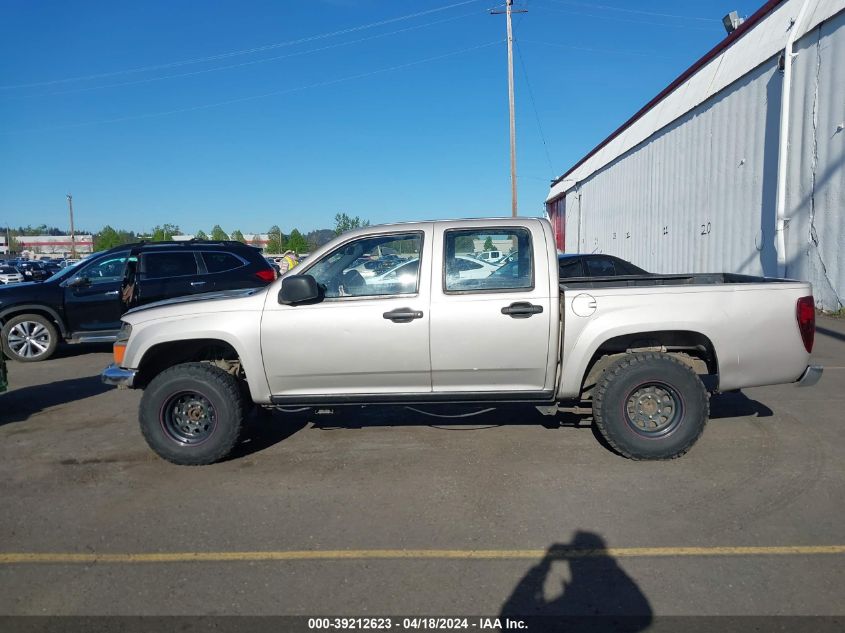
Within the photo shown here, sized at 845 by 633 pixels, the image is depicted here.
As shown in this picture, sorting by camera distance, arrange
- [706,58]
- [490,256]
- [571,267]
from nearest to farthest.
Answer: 1. [490,256]
2. [571,267]
3. [706,58]

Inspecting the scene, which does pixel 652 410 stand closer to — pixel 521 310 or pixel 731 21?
pixel 521 310

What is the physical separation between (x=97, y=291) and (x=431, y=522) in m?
8.73

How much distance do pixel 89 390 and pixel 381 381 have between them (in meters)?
5.10

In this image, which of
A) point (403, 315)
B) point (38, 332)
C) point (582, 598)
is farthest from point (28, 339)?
point (582, 598)

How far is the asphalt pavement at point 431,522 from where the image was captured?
3160 mm

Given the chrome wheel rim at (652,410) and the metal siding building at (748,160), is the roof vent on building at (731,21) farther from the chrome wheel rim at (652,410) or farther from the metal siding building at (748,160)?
the chrome wheel rim at (652,410)

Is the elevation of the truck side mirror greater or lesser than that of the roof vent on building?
lesser

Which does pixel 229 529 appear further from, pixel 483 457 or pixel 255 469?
pixel 483 457

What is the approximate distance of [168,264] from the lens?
34.8ft

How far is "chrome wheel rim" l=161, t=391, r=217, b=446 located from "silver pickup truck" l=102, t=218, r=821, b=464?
2 centimetres

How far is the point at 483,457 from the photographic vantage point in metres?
5.11

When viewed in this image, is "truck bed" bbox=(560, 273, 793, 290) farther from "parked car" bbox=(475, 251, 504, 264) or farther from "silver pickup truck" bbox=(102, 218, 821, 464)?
"parked car" bbox=(475, 251, 504, 264)

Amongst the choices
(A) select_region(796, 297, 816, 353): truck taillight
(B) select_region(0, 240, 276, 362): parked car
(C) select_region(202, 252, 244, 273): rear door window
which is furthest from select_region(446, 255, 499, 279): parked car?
(C) select_region(202, 252, 244, 273): rear door window

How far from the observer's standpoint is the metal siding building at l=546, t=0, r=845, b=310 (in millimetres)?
12469
